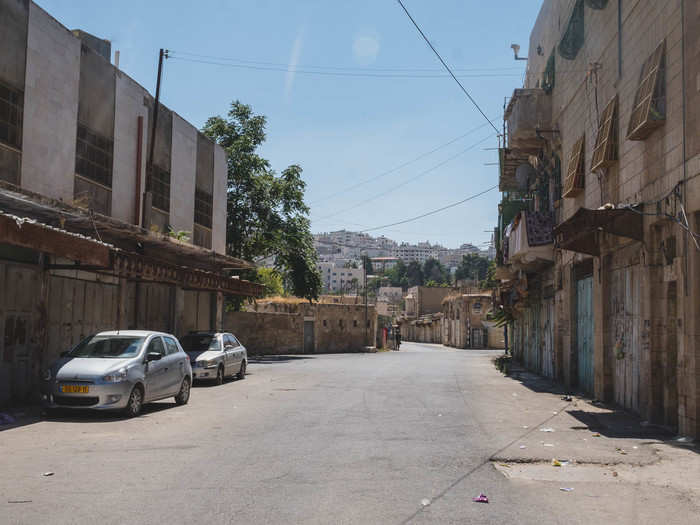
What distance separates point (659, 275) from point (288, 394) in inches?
→ 392

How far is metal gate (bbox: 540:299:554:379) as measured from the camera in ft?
85.9

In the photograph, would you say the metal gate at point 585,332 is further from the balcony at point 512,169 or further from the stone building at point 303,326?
the stone building at point 303,326

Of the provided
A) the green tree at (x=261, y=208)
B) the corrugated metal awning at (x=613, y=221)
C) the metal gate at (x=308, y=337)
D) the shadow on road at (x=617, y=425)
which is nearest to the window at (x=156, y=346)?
the shadow on road at (x=617, y=425)

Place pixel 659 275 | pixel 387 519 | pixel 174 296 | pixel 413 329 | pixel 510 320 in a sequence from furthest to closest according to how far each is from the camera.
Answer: pixel 413 329
pixel 510 320
pixel 174 296
pixel 659 275
pixel 387 519

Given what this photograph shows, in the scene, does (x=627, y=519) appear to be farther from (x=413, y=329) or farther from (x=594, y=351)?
(x=413, y=329)

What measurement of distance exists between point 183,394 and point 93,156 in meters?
8.51

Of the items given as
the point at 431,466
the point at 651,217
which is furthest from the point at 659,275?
the point at 431,466

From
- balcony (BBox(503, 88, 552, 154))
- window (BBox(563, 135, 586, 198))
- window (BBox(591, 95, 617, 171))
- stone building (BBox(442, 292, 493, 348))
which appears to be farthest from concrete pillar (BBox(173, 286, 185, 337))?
stone building (BBox(442, 292, 493, 348))

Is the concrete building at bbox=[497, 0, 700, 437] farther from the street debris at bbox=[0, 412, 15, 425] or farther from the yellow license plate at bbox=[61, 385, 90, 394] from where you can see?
the street debris at bbox=[0, 412, 15, 425]

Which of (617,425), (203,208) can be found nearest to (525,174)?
(203,208)

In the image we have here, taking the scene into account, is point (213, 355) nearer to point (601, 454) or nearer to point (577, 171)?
point (577, 171)

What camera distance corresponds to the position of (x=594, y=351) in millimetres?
18109

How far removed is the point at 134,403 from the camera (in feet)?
44.2

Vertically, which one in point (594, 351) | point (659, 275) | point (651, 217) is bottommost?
point (594, 351)
